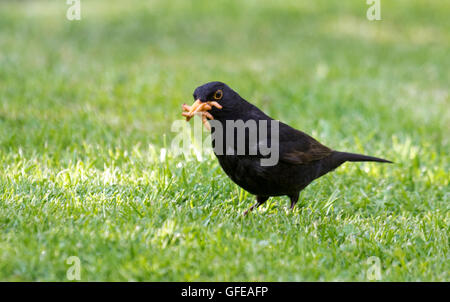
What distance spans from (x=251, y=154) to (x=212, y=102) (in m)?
0.46

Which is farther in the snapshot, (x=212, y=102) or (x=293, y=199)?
(x=293, y=199)

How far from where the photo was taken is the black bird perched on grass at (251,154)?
12.9 ft

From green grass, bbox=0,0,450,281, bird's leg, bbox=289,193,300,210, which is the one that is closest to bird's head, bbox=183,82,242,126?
green grass, bbox=0,0,450,281

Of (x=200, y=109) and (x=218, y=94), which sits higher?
(x=218, y=94)

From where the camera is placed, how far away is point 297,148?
4320 mm

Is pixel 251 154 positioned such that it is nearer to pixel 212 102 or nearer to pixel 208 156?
pixel 212 102

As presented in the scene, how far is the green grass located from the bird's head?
2.40ft

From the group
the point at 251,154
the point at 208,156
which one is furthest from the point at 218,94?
the point at 208,156

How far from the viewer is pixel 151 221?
149 inches
